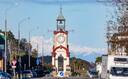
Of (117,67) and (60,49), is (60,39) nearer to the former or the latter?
(60,49)

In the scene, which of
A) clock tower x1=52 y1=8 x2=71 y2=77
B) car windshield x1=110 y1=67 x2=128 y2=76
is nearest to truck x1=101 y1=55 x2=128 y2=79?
car windshield x1=110 y1=67 x2=128 y2=76

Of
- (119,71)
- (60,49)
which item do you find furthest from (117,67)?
(60,49)

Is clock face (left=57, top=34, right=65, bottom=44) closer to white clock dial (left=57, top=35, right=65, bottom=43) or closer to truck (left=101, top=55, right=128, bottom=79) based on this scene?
white clock dial (left=57, top=35, right=65, bottom=43)

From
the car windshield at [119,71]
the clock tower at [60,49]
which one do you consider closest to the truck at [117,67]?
the car windshield at [119,71]

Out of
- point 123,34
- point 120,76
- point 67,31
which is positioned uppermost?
point 67,31

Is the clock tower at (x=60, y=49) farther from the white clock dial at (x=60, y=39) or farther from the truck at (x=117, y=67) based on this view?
the truck at (x=117, y=67)

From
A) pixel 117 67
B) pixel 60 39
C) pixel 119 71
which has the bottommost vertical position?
pixel 119 71

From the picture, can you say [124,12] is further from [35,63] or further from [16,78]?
[35,63]

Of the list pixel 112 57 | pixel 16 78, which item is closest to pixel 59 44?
pixel 16 78

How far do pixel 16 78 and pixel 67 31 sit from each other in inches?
4013

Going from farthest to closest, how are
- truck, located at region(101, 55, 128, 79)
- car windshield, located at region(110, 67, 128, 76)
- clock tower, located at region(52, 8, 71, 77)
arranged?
clock tower, located at region(52, 8, 71, 77), car windshield, located at region(110, 67, 128, 76), truck, located at region(101, 55, 128, 79)

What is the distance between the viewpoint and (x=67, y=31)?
183875 mm

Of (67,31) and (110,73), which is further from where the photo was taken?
(67,31)

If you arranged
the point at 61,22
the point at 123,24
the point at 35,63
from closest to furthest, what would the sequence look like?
the point at 123,24 < the point at 35,63 < the point at 61,22
